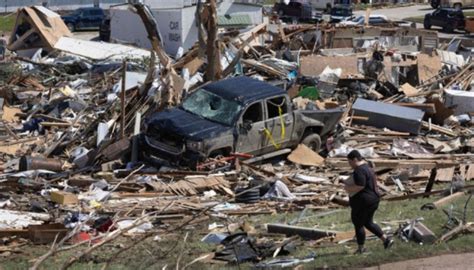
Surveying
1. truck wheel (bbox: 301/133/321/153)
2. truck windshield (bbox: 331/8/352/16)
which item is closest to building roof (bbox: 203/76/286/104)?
truck wheel (bbox: 301/133/321/153)

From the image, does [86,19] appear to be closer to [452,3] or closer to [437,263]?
[452,3]

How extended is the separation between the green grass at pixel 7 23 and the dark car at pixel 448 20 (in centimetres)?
2669

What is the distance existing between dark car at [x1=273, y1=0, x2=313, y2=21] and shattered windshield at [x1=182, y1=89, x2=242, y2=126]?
133 ft

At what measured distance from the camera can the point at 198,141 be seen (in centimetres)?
1764

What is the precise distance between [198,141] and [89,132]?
453cm

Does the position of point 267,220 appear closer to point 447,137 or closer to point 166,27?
point 447,137

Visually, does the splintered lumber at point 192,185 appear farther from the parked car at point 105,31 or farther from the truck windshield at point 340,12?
the truck windshield at point 340,12

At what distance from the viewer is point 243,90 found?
62.3 ft

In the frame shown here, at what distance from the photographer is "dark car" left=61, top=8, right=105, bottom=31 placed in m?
53.8

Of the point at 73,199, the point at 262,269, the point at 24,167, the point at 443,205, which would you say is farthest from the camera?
the point at 24,167

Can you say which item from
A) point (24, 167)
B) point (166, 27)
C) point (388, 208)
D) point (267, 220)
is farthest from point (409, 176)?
point (166, 27)

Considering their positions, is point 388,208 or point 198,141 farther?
point 198,141

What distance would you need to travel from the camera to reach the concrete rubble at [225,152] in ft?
45.9

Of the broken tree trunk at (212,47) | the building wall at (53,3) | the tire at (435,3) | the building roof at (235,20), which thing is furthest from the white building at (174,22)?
the tire at (435,3)
